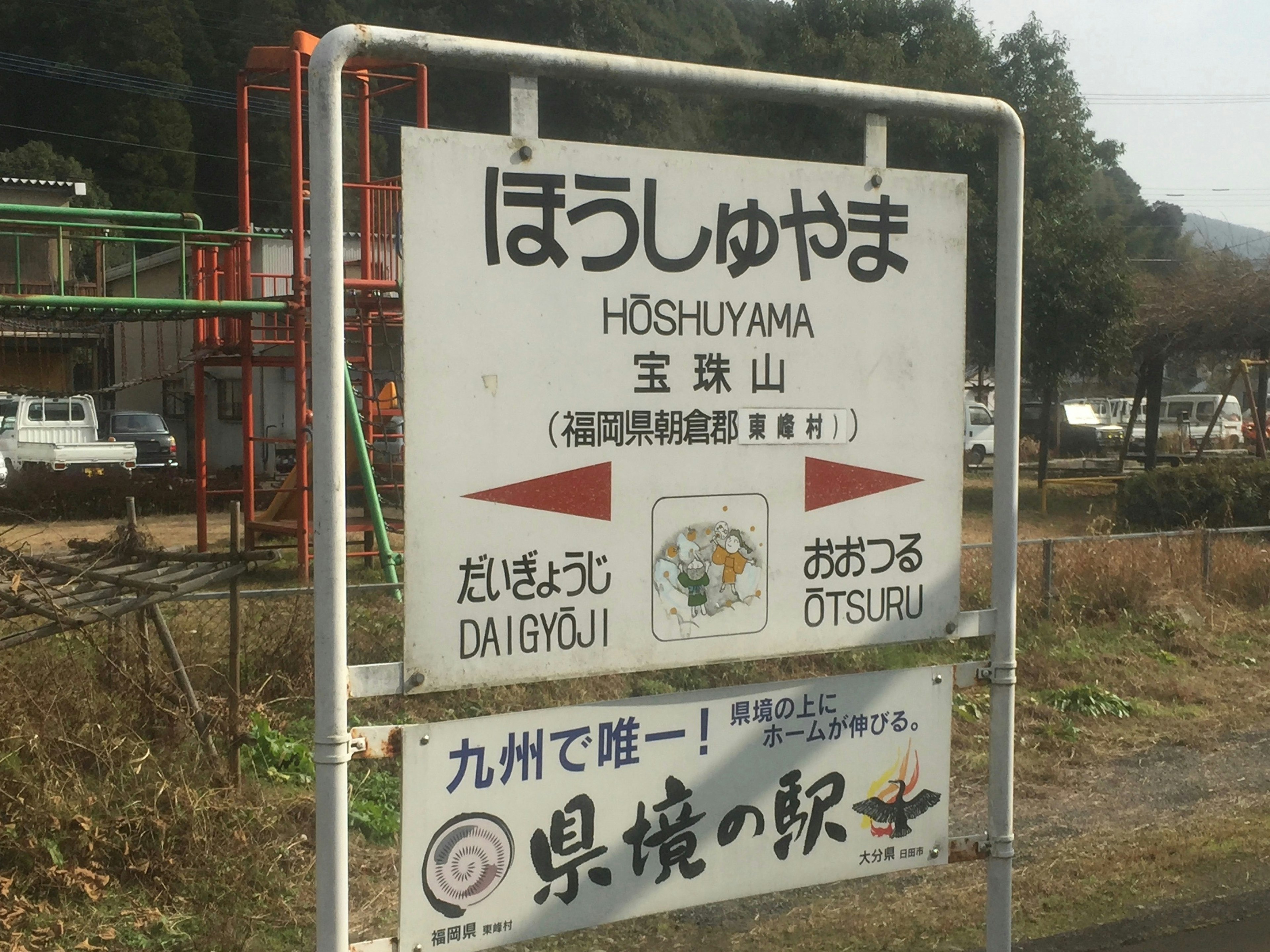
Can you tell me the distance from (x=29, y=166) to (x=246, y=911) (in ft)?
129

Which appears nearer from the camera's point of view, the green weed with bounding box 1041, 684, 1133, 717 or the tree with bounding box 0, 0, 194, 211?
the green weed with bounding box 1041, 684, 1133, 717

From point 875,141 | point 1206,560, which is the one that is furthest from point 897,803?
point 1206,560

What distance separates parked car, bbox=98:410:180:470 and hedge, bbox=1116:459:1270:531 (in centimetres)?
1862

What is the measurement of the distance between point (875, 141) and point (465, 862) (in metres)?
1.93

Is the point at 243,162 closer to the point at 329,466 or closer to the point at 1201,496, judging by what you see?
the point at 329,466

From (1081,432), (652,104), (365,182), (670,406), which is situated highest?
(652,104)

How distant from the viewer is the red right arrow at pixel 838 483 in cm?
298

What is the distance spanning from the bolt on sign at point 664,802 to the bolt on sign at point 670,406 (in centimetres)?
13

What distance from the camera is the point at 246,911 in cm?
420

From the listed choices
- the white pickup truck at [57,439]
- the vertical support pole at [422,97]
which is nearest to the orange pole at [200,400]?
the vertical support pole at [422,97]

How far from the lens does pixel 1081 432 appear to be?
36438 millimetres

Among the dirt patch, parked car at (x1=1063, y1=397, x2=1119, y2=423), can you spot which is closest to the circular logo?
the dirt patch

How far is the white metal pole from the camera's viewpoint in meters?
2.42

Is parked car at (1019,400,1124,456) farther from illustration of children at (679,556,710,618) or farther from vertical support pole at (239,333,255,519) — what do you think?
illustration of children at (679,556,710,618)
